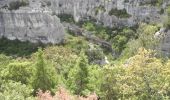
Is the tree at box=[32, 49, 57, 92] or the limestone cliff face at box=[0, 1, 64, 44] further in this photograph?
the limestone cliff face at box=[0, 1, 64, 44]

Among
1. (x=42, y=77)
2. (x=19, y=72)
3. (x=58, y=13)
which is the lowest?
(x=58, y=13)

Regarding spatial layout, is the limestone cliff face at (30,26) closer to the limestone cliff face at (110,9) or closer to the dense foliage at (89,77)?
the dense foliage at (89,77)

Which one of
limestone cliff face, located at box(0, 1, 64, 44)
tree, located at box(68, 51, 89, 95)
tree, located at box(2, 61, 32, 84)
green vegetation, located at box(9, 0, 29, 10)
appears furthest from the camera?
green vegetation, located at box(9, 0, 29, 10)

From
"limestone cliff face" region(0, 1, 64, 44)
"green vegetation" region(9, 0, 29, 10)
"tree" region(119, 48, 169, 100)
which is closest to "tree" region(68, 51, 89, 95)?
"tree" region(119, 48, 169, 100)

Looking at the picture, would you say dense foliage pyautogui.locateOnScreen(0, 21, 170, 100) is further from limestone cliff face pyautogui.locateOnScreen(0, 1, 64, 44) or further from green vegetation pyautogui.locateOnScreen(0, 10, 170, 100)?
limestone cliff face pyautogui.locateOnScreen(0, 1, 64, 44)

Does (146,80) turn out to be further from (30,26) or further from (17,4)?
(17,4)

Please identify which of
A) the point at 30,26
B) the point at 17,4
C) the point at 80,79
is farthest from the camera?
the point at 17,4

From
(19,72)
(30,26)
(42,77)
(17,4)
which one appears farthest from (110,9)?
(42,77)

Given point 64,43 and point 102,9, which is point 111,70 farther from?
point 102,9

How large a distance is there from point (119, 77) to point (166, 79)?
5975 mm

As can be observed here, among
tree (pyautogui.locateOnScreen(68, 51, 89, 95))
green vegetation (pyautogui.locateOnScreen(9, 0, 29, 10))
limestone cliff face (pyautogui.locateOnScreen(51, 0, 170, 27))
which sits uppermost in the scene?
tree (pyautogui.locateOnScreen(68, 51, 89, 95))

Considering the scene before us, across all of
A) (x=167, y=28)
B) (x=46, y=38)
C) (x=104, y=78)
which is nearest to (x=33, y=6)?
(x=46, y=38)

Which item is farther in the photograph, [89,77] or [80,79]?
[89,77]

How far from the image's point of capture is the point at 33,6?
134 metres
